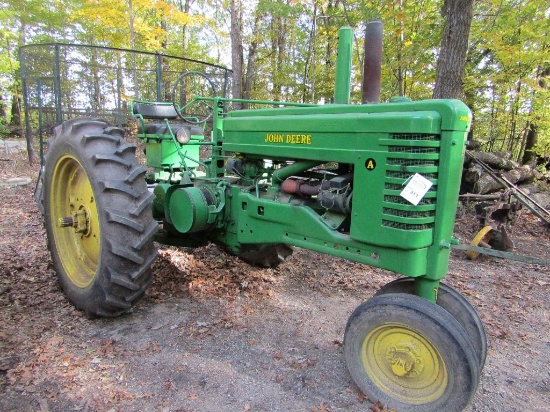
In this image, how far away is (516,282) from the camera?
4324 mm

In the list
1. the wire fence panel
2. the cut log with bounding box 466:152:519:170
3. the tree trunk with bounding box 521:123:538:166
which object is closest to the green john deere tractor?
the cut log with bounding box 466:152:519:170

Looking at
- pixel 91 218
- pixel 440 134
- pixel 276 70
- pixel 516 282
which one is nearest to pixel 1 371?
pixel 91 218

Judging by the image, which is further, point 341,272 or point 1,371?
point 341,272

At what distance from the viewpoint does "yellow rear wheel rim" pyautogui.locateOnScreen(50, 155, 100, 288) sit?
3.26m

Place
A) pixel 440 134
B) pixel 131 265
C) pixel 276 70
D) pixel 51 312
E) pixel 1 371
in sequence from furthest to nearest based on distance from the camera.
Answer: pixel 276 70 < pixel 51 312 < pixel 131 265 < pixel 1 371 < pixel 440 134

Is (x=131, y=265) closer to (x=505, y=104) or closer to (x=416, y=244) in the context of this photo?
(x=416, y=244)

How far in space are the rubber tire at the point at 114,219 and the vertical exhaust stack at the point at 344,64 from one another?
1.48m

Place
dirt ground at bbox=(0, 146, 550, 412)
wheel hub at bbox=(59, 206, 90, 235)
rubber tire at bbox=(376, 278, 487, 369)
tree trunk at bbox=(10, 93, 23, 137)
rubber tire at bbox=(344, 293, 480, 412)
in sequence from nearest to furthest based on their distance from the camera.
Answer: rubber tire at bbox=(344, 293, 480, 412) → dirt ground at bbox=(0, 146, 550, 412) → rubber tire at bbox=(376, 278, 487, 369) → wheel hub at bbox=(59, 206, 90, 235) → tree trunk at bbox=(10, 93, 23, 137)

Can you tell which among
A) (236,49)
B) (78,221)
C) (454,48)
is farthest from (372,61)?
(236,49)

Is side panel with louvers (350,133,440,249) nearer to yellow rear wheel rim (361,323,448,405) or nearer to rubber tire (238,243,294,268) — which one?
yellow rear wheel rim (361,323,448,405)

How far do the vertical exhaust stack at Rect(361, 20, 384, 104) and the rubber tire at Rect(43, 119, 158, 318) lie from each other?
162 centimetres

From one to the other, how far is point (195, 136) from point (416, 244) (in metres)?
2.91

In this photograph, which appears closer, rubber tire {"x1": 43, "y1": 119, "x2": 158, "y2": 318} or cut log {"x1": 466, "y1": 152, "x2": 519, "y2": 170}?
rubber tire {"x1": 43, "y1": 119, "x2": 158, "y2": 318}

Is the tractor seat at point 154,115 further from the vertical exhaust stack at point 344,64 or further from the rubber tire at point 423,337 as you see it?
the rubber tire at point 423,337
